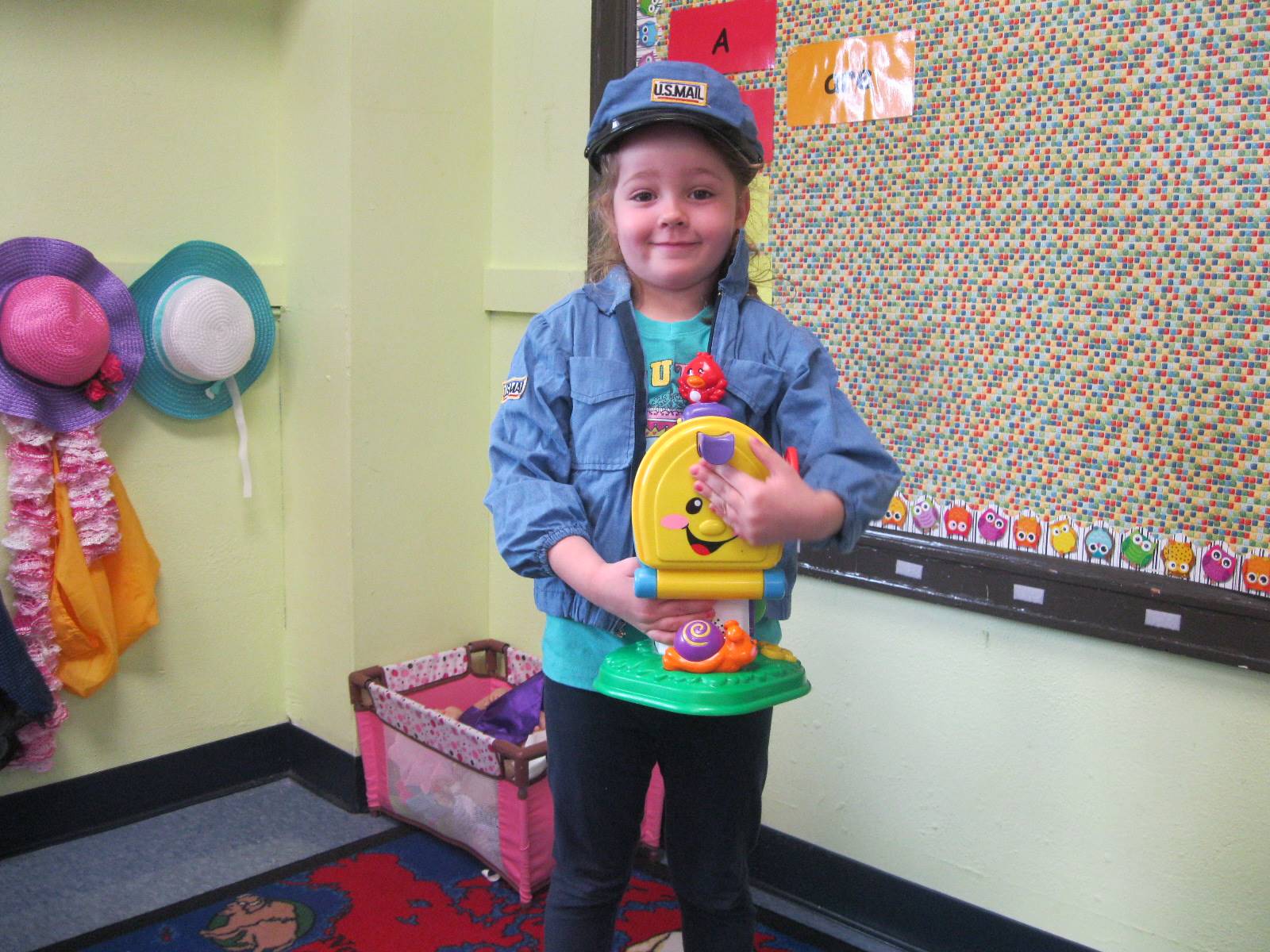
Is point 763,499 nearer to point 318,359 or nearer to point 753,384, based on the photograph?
point 753,384

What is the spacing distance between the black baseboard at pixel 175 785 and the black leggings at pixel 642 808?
1097 mm

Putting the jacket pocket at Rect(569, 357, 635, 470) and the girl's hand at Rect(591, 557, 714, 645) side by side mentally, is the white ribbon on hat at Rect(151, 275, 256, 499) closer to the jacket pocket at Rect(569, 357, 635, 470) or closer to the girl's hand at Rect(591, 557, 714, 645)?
the jacket pocket at Rect(569, 357, 635, 470)

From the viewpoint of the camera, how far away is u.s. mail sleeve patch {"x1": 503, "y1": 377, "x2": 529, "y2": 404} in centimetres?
119

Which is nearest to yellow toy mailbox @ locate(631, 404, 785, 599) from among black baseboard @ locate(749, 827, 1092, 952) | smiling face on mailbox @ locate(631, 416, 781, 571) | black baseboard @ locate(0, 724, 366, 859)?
smiling face on mailbox @ locate(631, 416, 781, 571)

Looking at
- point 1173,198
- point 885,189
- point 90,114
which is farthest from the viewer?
point 90,114

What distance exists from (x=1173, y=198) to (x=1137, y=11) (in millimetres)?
247

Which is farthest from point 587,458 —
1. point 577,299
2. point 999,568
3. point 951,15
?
point 951,15

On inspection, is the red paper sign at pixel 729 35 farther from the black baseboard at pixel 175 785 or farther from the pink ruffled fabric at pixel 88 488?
the black baseboard at pixel 175 785

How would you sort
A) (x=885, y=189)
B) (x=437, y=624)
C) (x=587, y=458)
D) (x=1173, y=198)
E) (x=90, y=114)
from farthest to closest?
(x=437, y=624) → (x=90, y=114) → (x=885, y=189) → (x=1173, y=198) → (x=587, y=458)

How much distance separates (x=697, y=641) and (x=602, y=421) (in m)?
0.25

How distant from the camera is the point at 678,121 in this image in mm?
1132

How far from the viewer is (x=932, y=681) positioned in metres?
1.74

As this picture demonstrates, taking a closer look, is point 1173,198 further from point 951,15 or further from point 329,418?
point 329,418

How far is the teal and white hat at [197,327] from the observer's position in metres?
2.05
